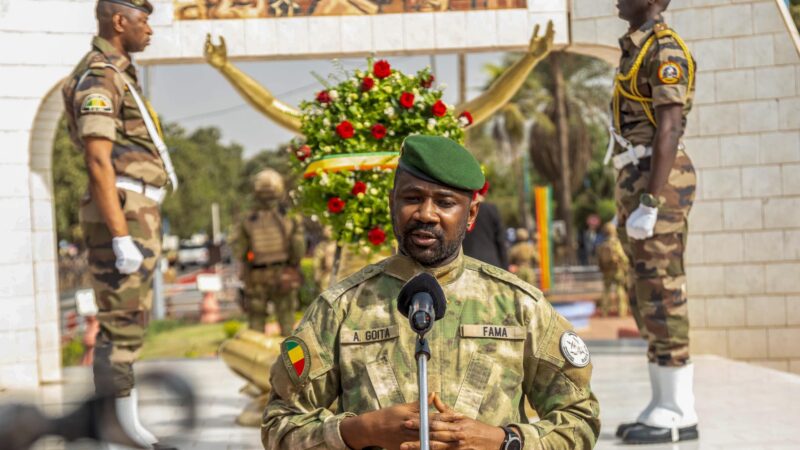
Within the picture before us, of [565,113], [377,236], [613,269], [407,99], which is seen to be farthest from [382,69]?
[565,113]

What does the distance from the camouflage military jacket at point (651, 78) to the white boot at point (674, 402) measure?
1.32 meters

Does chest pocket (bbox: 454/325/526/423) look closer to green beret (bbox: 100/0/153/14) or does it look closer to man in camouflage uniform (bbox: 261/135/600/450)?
man in camouflage uniform (bbox: 261/135/600/450)

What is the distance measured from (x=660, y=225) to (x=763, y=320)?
3.91m

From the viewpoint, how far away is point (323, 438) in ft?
8.54

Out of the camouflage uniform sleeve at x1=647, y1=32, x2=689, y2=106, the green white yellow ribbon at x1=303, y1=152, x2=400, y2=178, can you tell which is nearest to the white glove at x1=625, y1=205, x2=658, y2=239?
the camouflage uniform sleeve at x1=647, y1=32, x2=689, y2=106

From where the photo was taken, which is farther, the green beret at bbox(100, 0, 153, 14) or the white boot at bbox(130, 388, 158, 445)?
the green beret at bbox(100, 0, 153, 14)

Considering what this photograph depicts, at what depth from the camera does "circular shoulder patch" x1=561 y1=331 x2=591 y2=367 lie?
274cm

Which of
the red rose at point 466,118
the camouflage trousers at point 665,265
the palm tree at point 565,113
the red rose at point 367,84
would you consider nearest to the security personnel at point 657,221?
the camouflage trousers at point 665,265

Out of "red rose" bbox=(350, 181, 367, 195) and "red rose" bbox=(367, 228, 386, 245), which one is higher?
"red rose" bbox=(350, 181, 367, 195)

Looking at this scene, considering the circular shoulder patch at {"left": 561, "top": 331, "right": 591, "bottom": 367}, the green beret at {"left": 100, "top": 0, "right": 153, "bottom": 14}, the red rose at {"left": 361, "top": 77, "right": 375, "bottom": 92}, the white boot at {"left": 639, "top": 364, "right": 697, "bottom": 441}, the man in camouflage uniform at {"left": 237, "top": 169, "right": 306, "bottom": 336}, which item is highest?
the green beret at {"left": 100, "top": 0, "right": 153, "bottom": 14}

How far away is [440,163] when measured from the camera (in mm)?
2674

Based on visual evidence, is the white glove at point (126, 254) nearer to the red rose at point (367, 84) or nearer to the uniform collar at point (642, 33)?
the red rose at point (367, 84)

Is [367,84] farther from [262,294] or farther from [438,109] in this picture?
[262,294]

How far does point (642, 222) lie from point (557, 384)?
10.6 feet
